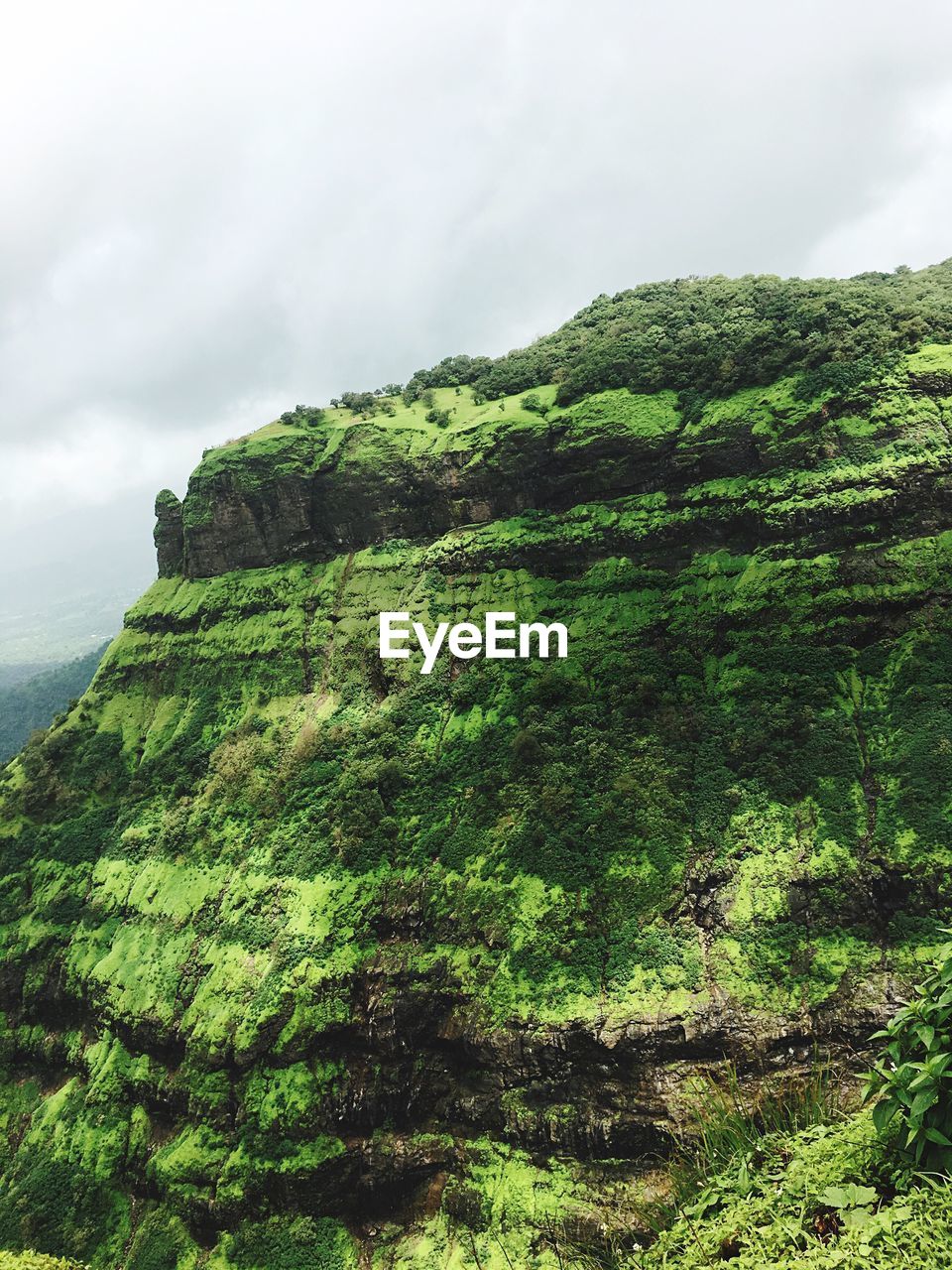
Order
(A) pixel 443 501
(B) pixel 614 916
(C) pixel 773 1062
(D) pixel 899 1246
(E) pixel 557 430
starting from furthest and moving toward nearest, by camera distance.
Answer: (A) pixel 443 501
(E) pixel 557 430
(B) pixel 614 916
(C) pixel 773 1062
(D) pixel 899 1246

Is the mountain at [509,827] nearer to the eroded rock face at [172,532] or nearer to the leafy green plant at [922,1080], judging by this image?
the eroded rock face at [172,532]

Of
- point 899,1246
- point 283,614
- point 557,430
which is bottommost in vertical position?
point 899,1246

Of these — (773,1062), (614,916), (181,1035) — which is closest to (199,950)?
(181,1035)

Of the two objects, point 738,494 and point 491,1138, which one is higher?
point 738,494

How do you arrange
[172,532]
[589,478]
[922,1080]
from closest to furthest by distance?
[922,1080], [589,478], [172,532]

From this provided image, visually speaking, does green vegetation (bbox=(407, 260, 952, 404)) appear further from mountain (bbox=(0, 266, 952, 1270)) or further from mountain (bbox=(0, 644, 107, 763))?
mountain (bbox=(0, 644, 107, 763))

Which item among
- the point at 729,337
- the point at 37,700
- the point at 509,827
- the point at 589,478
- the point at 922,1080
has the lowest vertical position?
the point at 37,700

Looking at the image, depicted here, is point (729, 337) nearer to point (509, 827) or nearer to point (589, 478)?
point (589, 478)

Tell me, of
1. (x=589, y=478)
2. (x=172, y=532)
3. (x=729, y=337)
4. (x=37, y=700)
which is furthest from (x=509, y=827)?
(x=37, y=700)

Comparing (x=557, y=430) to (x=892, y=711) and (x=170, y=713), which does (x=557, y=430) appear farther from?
(x=170, y=713)
